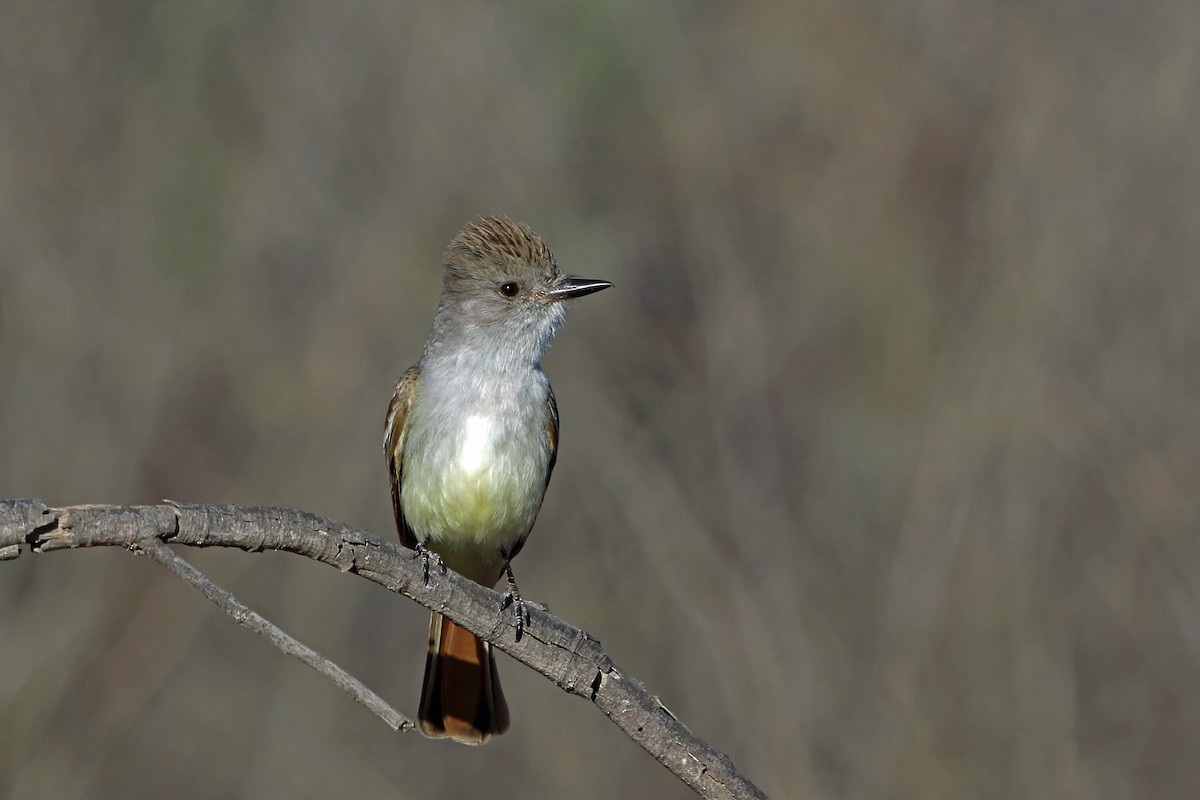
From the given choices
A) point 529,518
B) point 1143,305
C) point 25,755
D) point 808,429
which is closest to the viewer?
point 529,518

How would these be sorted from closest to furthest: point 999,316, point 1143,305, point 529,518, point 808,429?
point 529,518 < point 999,316 < point 1143,305 < point 808,429

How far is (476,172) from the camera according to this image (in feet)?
27.0

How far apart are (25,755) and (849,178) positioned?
5.67 m

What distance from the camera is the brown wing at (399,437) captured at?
5305mm

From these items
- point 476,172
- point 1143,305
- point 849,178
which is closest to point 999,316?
point 1143,305

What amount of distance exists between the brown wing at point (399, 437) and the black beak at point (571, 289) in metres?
0.60

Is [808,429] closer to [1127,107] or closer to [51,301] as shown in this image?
[1127,107]

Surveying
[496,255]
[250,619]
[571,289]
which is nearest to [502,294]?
[496,255]

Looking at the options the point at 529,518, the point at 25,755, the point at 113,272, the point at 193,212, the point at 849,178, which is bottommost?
the point at 25,755

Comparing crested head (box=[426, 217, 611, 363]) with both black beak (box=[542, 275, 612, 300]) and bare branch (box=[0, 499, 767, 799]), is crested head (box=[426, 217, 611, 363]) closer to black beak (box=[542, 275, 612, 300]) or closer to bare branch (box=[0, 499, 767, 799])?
black beak (box=[542, 275, 612, 300])

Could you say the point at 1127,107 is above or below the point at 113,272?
above

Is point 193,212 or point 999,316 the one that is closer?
point 999,316

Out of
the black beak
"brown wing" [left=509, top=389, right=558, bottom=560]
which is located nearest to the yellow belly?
"brown wing" [left=509, top=389, right=558, bottom=560]

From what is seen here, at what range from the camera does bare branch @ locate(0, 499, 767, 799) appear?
7.97ft
